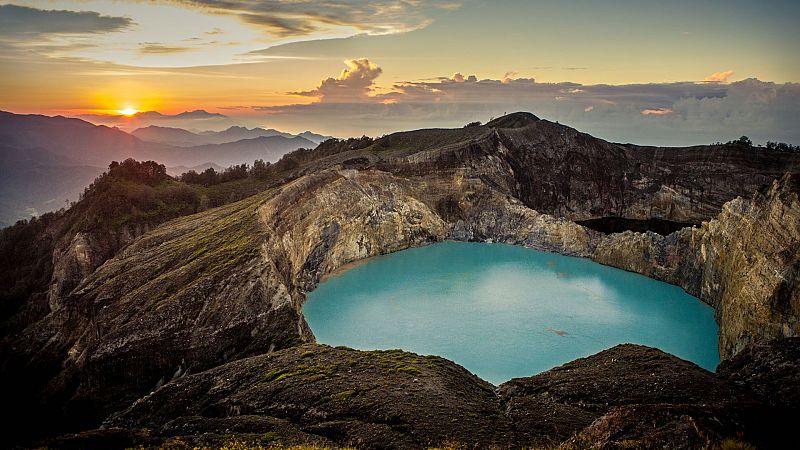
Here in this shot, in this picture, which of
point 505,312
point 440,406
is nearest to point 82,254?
point 505,312

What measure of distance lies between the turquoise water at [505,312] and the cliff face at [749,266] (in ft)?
8.48

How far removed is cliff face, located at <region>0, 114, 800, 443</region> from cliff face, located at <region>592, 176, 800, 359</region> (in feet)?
0.54

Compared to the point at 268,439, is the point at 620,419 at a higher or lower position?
higher

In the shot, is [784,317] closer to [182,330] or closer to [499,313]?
[499,313]

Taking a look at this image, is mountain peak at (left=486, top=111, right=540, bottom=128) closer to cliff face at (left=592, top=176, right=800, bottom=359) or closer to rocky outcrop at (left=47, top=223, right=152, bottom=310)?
cliff face at (left=592, top=176, right=800, bottom=359)

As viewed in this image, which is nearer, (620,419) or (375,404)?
(620,419)

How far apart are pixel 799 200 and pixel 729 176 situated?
51597 mm

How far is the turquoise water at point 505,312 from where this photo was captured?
39781 millimetres

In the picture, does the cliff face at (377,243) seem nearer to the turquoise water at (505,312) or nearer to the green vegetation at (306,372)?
the turquoise water at (505,312)

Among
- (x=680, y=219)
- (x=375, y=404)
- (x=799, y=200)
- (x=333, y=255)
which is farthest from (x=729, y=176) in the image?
(x=375, y=404)

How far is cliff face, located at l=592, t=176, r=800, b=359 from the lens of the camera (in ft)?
105

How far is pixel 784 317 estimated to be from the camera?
102 feet

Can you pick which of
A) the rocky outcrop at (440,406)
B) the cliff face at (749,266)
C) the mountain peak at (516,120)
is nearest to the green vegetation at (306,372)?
the rocky outcrop at (440,406)

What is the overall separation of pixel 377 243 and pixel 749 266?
4528cm
